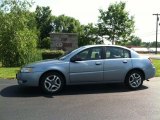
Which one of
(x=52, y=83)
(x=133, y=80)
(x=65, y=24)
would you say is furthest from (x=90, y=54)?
(x=65, y=24)

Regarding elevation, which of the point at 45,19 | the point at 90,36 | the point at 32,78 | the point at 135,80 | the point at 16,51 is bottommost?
the point at 135,80

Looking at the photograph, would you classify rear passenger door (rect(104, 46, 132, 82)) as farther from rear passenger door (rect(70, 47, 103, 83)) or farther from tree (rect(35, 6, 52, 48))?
tree (rect(35, 6, 52, 48))

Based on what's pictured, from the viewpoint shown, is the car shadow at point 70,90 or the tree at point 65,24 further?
the tree at point 65,24

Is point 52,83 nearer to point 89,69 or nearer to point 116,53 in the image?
point 89,69

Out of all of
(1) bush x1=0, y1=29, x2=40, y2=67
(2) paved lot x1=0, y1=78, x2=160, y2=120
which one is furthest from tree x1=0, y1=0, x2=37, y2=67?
(2) paved lot x1=0, y1=78, x2=160, y2=120

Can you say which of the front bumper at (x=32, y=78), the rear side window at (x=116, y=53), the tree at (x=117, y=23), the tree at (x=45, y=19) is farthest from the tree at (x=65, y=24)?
the front bumper at (x=32, y=78)

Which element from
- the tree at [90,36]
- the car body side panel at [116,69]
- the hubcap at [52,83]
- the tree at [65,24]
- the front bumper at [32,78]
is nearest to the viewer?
the front bumper at [32,78]

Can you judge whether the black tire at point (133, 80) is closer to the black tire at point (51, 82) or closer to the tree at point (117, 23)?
the black tire at point (51, 82)

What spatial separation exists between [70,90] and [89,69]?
94 centimetres

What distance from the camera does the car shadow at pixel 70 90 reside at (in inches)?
428

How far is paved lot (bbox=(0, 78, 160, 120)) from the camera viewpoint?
809 centimetres

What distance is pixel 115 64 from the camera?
11.6m

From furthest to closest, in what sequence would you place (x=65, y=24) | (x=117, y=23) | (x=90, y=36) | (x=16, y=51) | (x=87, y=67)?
(x=65, y=24) → (x=90, y=36) → (x=117, y=23) → (x=16, y=51) → (x=87, y=67)

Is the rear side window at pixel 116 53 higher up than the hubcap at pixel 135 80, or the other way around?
the rear side window at pixel 116 53
